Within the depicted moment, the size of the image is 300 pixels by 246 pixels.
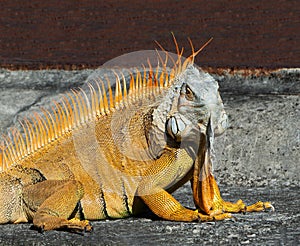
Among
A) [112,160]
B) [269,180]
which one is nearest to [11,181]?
[112,160]

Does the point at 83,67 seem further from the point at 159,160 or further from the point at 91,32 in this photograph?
the point at 159,160

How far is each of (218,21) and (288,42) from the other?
3.04 ft

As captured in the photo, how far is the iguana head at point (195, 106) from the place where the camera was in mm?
6523

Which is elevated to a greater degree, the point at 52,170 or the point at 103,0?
the point at 103,0

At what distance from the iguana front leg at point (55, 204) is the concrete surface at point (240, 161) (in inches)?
3.4

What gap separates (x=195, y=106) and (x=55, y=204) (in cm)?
132

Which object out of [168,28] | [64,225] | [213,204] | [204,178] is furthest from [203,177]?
[168,28]

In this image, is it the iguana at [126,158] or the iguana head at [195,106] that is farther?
the iguana at [126,158]

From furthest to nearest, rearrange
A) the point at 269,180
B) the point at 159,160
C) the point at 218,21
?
the point at 218,21 < the point at 269,180 < the point at 159,160

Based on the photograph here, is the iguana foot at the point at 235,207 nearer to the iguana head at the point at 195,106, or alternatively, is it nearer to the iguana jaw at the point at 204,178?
the iguana jaw at the point at 204,178

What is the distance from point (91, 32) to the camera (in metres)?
11.4

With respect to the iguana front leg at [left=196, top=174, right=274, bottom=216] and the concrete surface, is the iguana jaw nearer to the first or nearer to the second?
the iguana front leg at [left=196, top=174, right=274, bottom=216]

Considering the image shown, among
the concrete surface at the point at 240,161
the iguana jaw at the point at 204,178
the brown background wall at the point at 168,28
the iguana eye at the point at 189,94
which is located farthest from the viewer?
the brown background wall at the point at 168,28

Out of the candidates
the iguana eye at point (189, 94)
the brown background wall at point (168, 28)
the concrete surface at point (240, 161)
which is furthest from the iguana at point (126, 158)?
the brown background wall at point (168, 28)
